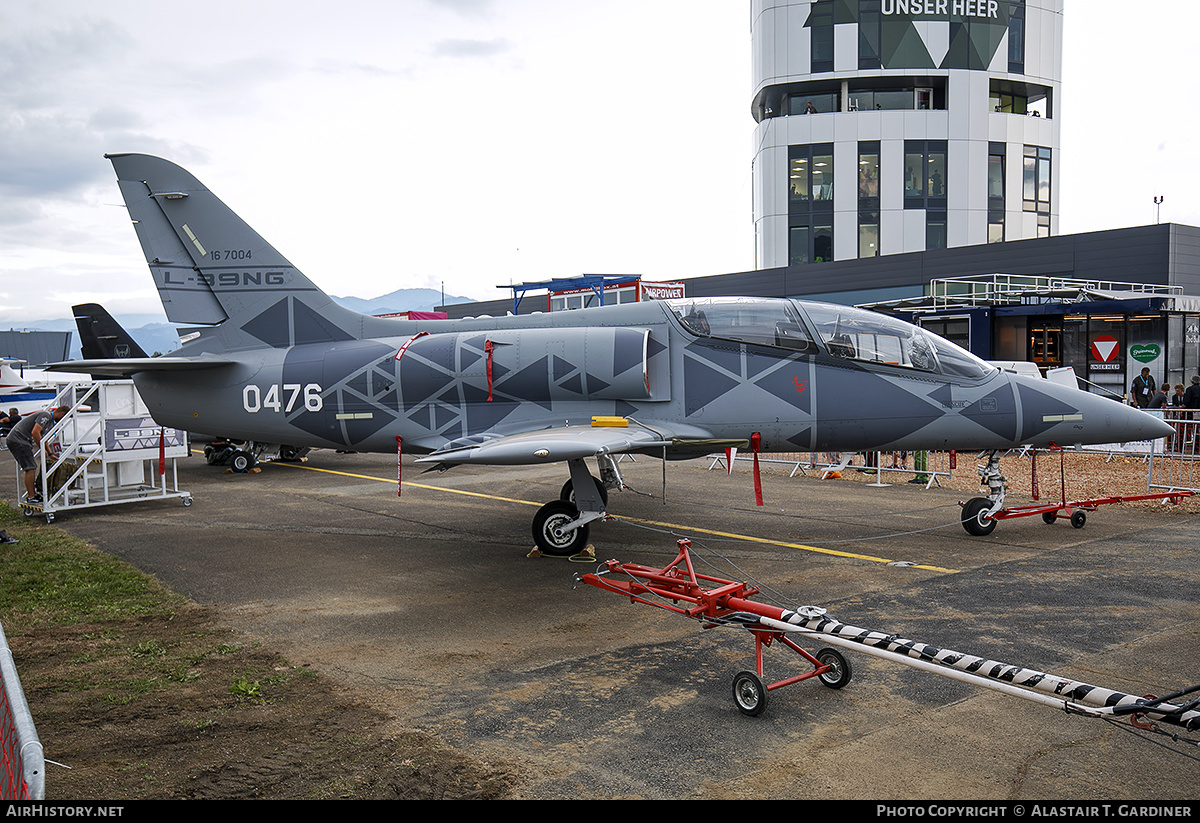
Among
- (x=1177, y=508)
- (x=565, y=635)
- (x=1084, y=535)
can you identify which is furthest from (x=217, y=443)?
(x=1177, y=508)

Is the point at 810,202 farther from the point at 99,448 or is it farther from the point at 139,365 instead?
the point at 139,365

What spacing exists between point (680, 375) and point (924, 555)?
3.70m

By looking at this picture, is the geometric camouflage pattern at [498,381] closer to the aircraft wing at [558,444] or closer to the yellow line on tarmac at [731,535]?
the aircraft wing at [558,444]

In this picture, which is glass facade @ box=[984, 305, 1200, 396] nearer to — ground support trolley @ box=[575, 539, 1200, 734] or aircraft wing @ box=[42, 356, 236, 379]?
ground support trolley @ box=[575, 539, 1200, 734]

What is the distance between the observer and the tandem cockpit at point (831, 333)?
9812 millimetres

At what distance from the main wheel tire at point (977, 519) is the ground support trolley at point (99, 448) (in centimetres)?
1286

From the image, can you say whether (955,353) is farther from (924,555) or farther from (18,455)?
(18,455)

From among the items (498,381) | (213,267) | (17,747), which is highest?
(213,267)

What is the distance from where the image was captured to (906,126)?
1850 inches

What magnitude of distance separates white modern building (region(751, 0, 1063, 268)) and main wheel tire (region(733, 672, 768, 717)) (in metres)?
45.6

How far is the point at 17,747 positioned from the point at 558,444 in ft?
18.1

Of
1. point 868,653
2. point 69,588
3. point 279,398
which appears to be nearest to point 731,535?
point 279,398

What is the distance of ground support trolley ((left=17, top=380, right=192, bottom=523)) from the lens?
13.7m

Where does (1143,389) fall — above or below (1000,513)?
above
